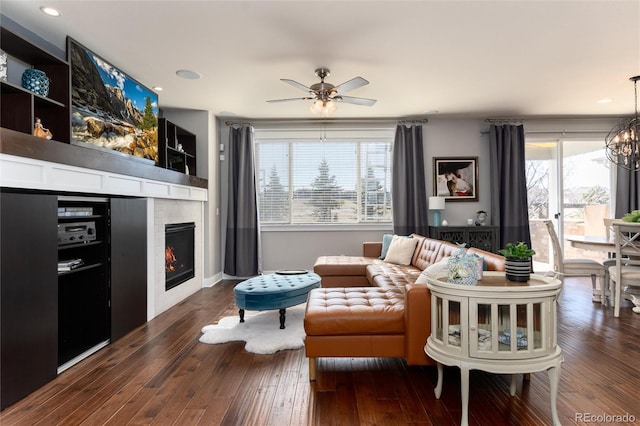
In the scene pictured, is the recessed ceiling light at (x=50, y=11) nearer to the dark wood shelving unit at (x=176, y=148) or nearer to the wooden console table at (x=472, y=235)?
the dark wood shelving unit at (x=176, y=148)

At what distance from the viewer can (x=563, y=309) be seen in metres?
3.97

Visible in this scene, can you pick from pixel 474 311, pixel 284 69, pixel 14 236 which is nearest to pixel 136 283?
pixel 14 236

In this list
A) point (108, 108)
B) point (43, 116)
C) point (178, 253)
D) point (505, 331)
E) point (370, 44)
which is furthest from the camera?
point (178, 253)

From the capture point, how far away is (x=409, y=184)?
576cm

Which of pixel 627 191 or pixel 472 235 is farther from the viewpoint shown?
pixel 627 191

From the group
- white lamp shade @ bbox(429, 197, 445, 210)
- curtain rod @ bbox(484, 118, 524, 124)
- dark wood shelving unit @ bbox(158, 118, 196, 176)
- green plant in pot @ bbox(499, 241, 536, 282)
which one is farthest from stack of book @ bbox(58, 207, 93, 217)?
curtain rod @ bbox(484, 118, 524, 124)

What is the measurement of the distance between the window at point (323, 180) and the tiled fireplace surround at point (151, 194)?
1.30 meters

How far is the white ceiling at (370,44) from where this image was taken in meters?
2.64

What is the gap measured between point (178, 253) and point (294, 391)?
2942 mm

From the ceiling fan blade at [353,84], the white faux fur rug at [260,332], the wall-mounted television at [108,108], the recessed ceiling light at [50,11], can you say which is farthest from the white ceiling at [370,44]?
the white faux fur rug at [260,332]

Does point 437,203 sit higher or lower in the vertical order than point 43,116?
lower

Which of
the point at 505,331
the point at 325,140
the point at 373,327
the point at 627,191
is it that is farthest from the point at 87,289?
the point at 627,191

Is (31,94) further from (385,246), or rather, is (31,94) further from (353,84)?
(385,246)

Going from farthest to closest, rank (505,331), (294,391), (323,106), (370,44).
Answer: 1. (323,106)
2. (370,44)
3. (294,391)
4. (505,331)
